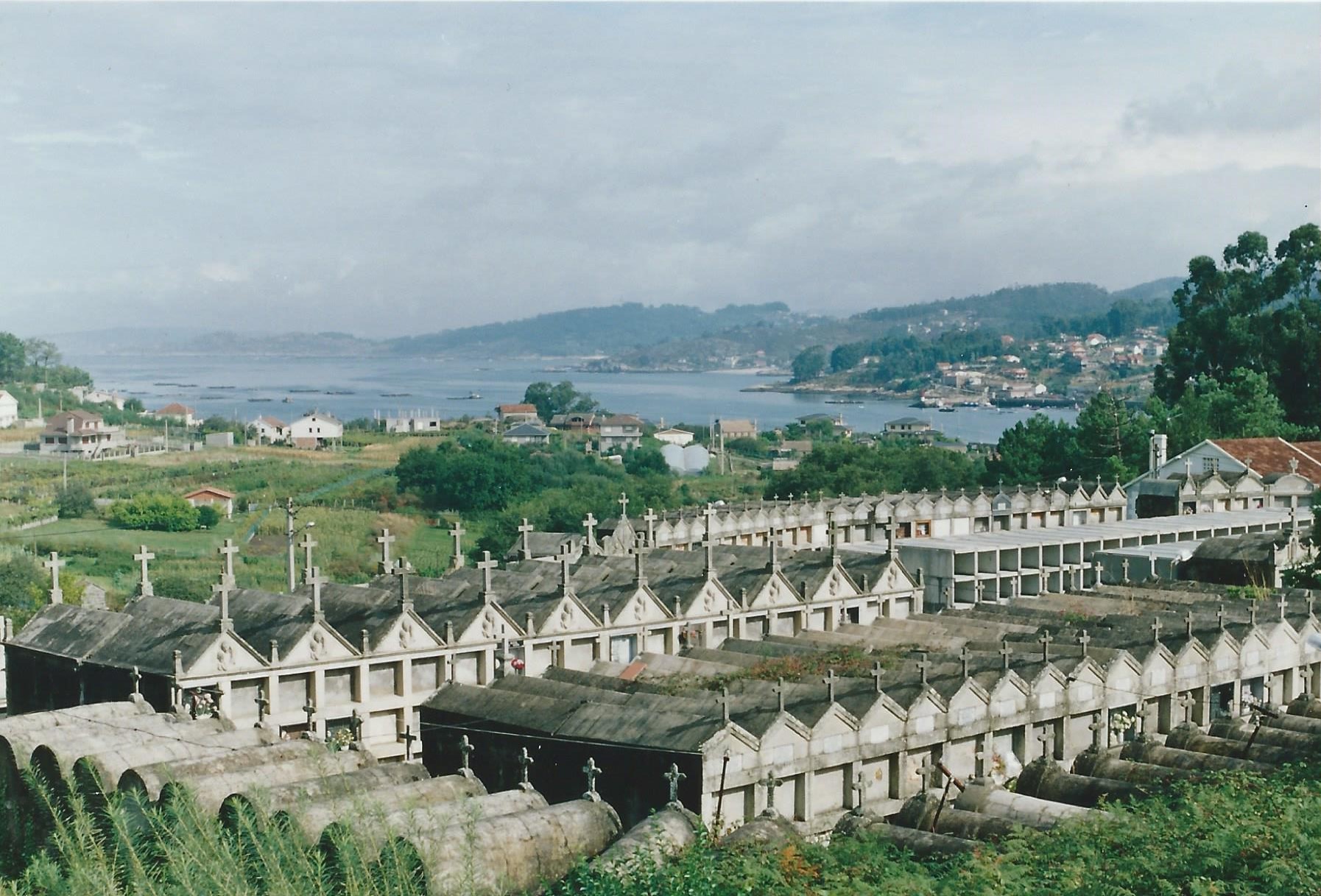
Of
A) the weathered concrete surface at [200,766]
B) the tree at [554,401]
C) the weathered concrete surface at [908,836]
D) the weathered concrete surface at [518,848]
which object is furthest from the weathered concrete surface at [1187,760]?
the tree at [554,401]

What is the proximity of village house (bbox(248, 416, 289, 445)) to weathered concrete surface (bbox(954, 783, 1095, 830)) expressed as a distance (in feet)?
413

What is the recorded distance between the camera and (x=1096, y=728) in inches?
1156

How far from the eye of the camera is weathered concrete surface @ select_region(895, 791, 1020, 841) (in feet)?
73.1

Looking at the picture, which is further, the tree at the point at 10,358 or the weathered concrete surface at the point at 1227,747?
the tree at the point at 10,358

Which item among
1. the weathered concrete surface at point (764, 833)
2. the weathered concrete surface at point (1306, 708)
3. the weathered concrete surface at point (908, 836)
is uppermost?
the weathered concrete surface at point (764, 833)

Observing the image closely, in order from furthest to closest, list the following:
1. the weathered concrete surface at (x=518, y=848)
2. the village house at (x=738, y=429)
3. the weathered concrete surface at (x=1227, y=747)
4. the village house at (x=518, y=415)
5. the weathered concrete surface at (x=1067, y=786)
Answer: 1. the village house at (x=518, y=415)
2. the village house at (x=738, y=429)
3. the weathered concrete surface at (x=1227, y=747)
4. the weathered concrete surface at (x=1067, y=786)
5. the weathered concrete surface at (x=518, y=848)

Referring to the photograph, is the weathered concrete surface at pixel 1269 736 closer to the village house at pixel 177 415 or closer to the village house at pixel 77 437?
the village house at pixel 77 437

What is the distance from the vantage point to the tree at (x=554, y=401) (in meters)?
187

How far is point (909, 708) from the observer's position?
2741 cm

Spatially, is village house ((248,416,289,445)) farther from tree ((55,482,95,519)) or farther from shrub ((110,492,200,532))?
shrub ((110,492,200,532))

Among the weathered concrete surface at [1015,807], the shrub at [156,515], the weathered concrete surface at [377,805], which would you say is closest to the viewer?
the weathered concrete surface at [377,805]

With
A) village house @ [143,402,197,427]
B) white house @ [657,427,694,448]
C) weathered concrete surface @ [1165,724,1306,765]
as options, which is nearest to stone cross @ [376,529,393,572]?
weathered concrete surface @ [1165,724,1306,765]

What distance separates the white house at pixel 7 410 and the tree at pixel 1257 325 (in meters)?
92.3

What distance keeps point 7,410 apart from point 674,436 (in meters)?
67.3
